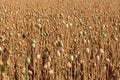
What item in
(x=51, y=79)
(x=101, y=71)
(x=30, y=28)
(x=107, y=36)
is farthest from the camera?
(x=30, y=28)

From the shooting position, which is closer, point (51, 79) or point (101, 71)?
point (51, 79)

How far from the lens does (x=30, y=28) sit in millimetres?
6355

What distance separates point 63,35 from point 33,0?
7.51 metres

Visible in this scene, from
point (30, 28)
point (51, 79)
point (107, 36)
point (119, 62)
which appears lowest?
point (51, 79)

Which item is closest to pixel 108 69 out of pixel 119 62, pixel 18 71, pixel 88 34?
pixel 119 62

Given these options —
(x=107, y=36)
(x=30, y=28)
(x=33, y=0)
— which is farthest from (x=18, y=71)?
(x=33, y=0)

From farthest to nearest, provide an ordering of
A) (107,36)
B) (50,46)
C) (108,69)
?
(107,36)
(50,46)
(108,69)

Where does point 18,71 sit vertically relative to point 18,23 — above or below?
below

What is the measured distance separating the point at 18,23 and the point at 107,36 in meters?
2.37

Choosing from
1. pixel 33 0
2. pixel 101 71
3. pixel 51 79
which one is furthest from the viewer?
pixel 33 0

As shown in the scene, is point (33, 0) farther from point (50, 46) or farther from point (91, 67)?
point (91, 67)

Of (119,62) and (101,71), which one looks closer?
(101,71)

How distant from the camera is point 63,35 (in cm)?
498

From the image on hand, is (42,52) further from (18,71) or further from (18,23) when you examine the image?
(18,23)
